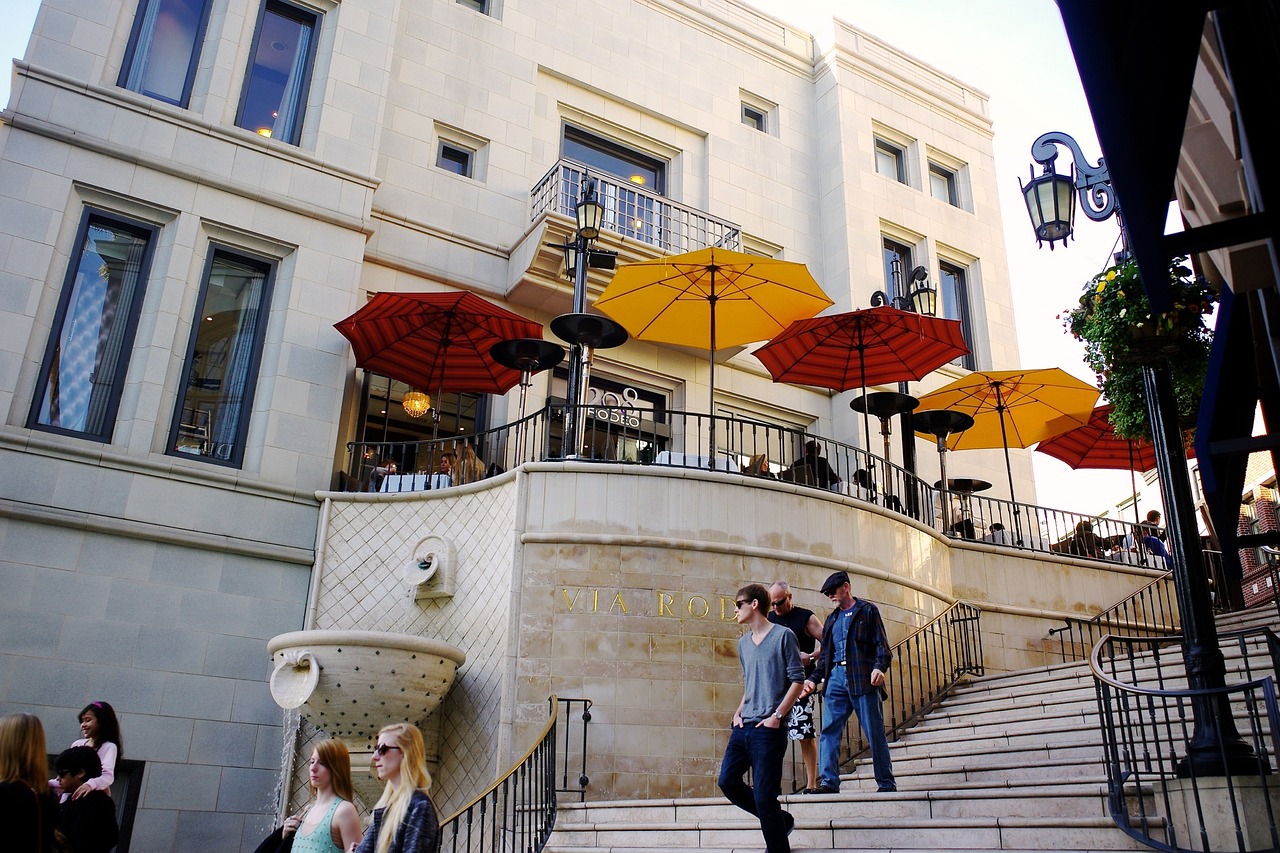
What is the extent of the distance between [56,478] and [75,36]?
5.98m

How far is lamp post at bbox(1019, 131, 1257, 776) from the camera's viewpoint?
21.5ft

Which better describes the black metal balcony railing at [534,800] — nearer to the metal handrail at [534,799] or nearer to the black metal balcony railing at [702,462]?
the metal handrail at [534,799]

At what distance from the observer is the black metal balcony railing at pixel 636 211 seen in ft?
55.1

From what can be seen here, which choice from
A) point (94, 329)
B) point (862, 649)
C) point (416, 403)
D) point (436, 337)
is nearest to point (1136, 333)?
point (862, 649)

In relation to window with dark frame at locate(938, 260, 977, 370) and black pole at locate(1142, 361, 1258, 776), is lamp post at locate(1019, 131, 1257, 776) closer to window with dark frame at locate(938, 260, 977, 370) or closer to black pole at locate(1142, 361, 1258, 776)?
black pole at locate(1142, 361, 1258, 776)

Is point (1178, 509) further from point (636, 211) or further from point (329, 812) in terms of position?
point (636, 211)

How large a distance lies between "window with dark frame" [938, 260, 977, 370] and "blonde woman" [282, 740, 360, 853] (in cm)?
1895

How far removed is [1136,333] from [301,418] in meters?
9.91

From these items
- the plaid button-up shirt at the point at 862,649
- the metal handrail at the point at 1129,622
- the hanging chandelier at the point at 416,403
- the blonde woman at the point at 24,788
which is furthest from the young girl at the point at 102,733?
the metal handrail at the point at 1129,622

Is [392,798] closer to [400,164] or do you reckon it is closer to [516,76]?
[400,164]

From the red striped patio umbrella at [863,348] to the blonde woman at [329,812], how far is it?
418 inches

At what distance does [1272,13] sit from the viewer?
11.9ft

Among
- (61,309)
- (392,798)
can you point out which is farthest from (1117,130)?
(61,309)

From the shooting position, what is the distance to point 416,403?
574 inches
